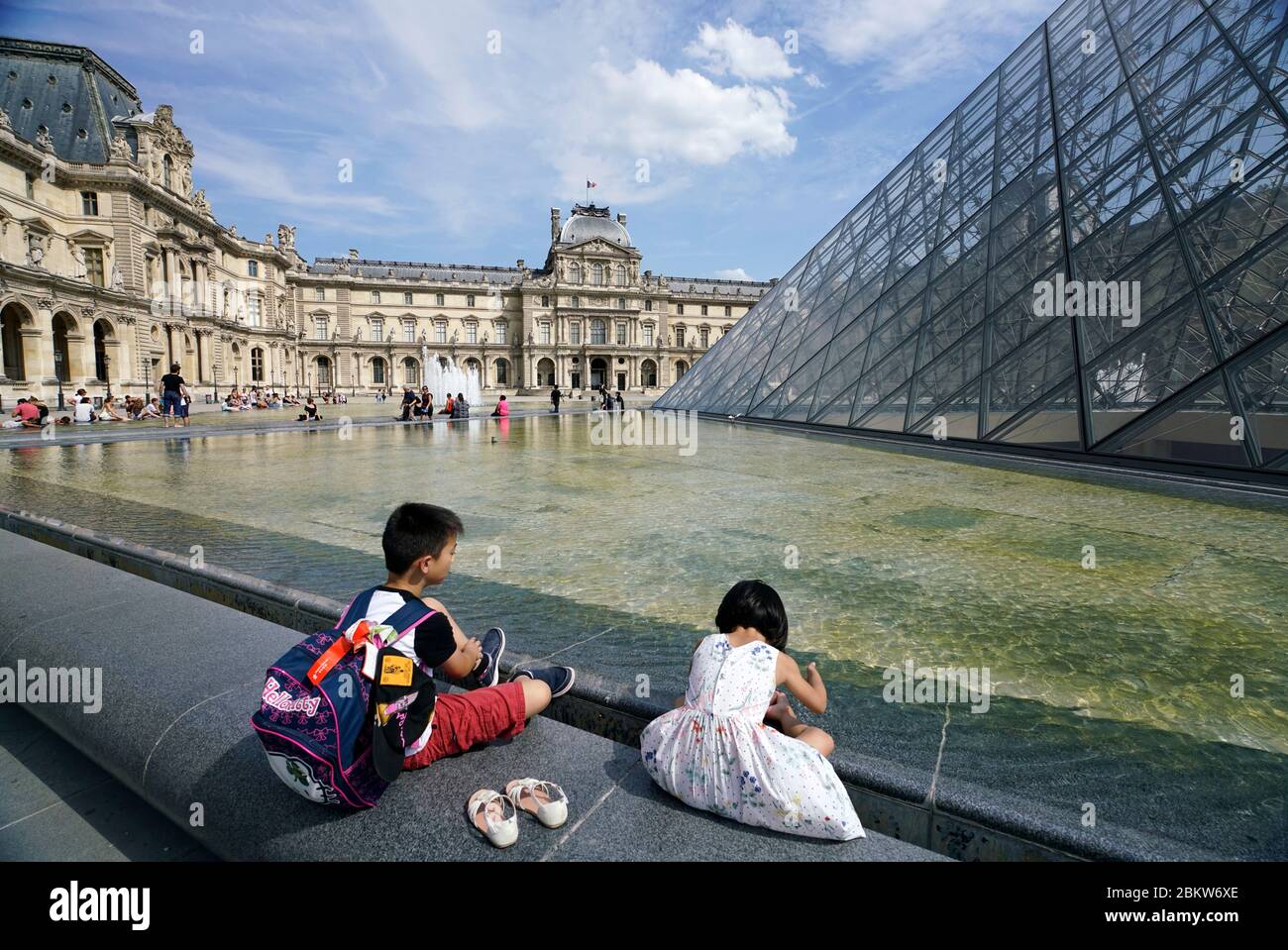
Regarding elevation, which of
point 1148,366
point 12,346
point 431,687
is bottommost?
point 431,687

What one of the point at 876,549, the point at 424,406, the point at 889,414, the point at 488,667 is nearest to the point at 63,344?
the point at 424,406

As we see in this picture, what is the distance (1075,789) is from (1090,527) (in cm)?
431

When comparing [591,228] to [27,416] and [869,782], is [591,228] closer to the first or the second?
[27,416]

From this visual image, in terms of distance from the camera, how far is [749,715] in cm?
187

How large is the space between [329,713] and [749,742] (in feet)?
3.56

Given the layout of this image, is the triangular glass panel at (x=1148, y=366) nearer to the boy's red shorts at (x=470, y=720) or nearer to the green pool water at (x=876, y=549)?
the green pool water at (x=876, y=549)

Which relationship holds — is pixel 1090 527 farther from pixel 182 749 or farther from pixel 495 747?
pixel 182 749

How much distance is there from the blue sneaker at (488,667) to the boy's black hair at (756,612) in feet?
3.05

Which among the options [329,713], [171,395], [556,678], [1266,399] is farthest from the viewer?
[171,395]

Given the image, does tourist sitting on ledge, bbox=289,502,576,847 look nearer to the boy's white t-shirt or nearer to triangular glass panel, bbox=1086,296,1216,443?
the boy's white t-shirt

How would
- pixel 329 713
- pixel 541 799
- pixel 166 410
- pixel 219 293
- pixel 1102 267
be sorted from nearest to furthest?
pixel 329 713, pixel 541 799, pixel 1102 267, pixel 166 410, pixel 219 293

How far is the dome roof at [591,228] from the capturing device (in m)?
75.6

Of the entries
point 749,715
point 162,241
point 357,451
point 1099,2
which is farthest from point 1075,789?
point 162,241

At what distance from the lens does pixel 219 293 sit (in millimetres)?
51094
